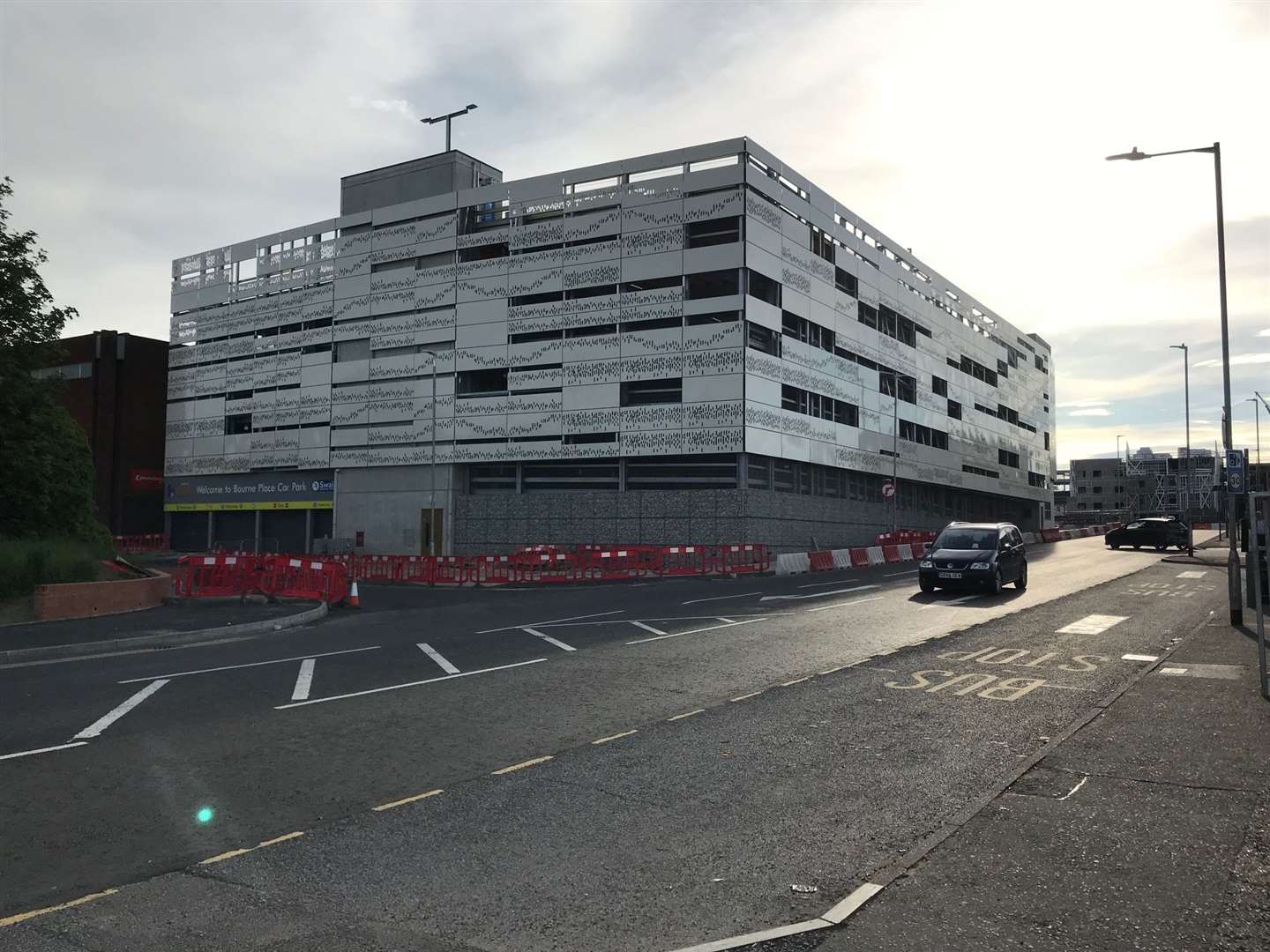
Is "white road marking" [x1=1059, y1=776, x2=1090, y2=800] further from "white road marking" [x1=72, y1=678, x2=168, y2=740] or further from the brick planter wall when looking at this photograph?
the brick planter wall

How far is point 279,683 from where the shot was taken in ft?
36.8

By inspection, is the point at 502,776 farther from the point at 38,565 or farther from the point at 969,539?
the point at 969,539

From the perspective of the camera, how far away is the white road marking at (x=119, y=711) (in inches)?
337

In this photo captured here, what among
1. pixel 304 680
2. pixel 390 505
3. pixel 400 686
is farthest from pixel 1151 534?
pixel 304 680

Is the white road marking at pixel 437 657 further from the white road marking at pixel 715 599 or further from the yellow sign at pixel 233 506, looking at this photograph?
the yellow sign at pixel 233 506

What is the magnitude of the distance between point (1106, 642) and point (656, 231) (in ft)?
106

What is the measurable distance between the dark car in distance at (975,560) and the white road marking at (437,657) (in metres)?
12.2

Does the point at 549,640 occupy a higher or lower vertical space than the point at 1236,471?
lower

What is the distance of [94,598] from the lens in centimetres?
1917

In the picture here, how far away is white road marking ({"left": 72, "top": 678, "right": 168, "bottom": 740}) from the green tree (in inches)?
618

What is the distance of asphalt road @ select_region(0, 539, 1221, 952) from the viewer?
4.60 m

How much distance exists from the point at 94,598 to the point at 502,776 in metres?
15.8


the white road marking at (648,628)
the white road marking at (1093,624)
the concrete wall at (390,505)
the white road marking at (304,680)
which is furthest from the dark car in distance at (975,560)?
the concrete wall at (390,505)

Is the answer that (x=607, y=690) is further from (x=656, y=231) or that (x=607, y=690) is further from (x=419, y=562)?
(x=656, y=231)
